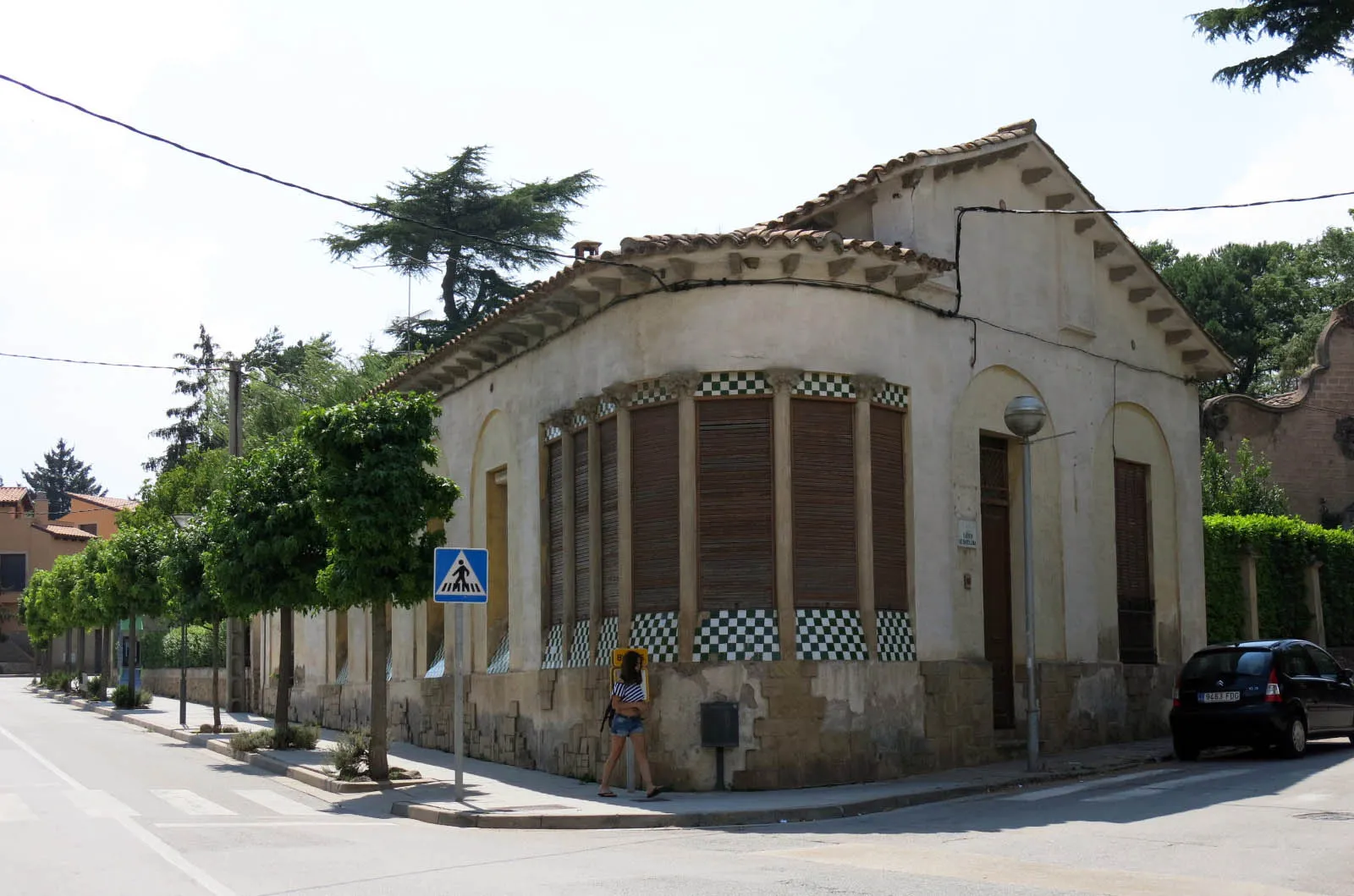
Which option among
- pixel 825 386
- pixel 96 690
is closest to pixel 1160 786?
pixel 825 386

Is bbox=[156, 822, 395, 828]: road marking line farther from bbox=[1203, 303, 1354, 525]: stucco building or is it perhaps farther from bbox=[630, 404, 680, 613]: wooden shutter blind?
bbox=[1203, 303, 1354, 525]: stucco building

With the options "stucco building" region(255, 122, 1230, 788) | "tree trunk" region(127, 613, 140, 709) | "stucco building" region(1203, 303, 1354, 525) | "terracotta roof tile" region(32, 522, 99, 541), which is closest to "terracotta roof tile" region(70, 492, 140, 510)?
"terracotta roof tile" region(32, 522, 99, 541)

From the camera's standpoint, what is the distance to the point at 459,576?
1633 centimetres

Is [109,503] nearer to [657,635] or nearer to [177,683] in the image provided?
[177,683]

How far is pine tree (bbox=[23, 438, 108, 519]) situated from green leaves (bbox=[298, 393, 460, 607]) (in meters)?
126

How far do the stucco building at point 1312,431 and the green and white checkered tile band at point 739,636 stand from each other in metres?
26.3

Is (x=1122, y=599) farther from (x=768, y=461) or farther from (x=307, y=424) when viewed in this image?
(x=307, y=424)

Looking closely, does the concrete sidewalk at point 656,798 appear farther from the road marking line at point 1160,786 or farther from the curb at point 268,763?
the road marking line at point 1160,786

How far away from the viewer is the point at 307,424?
1848 centimetres

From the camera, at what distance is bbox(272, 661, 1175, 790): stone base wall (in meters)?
16.0

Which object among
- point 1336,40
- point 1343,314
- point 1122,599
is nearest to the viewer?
point 1122,599

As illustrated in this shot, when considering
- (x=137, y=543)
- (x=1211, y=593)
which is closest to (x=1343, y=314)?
(x=1211, y=593)

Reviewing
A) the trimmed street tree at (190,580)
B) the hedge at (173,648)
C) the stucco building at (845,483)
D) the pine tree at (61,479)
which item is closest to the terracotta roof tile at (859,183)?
the stucco building at (845,483)

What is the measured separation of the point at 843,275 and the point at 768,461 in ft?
8.13
